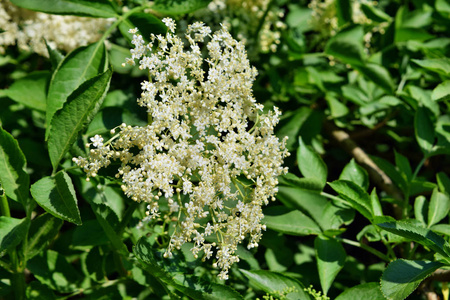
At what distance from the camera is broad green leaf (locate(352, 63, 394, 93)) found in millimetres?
2160

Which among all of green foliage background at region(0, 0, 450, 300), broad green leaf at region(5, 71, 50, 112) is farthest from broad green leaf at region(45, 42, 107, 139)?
broad green leaf at region(5, 71, 50, 112)

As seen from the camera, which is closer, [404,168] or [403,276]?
[403,276]

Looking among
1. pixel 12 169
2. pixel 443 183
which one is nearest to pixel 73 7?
pixel 12 169

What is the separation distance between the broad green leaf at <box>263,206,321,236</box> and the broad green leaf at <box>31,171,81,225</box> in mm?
702

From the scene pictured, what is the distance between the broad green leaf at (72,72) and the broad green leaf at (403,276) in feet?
3.79

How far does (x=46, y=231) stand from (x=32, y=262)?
0.21 m

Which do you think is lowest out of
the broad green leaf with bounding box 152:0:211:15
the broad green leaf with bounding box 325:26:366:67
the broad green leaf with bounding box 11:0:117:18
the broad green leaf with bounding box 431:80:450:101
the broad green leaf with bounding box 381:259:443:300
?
the broad green leaf with bounding box 381:259:443:300

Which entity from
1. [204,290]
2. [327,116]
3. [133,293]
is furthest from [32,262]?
[327,116]

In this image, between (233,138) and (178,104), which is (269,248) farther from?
(178,104)

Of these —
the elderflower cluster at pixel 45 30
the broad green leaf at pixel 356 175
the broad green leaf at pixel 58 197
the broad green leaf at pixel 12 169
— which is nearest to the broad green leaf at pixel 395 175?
the broad green leaf at pixel 356 175

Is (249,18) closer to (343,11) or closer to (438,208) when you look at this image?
(343,11)

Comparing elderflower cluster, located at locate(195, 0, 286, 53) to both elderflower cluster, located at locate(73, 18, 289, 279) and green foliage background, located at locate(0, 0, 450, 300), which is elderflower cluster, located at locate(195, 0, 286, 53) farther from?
elderflower cluster, located at locate(73, 18, 289, 279)

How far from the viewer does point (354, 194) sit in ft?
5.19

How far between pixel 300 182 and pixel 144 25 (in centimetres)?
84
